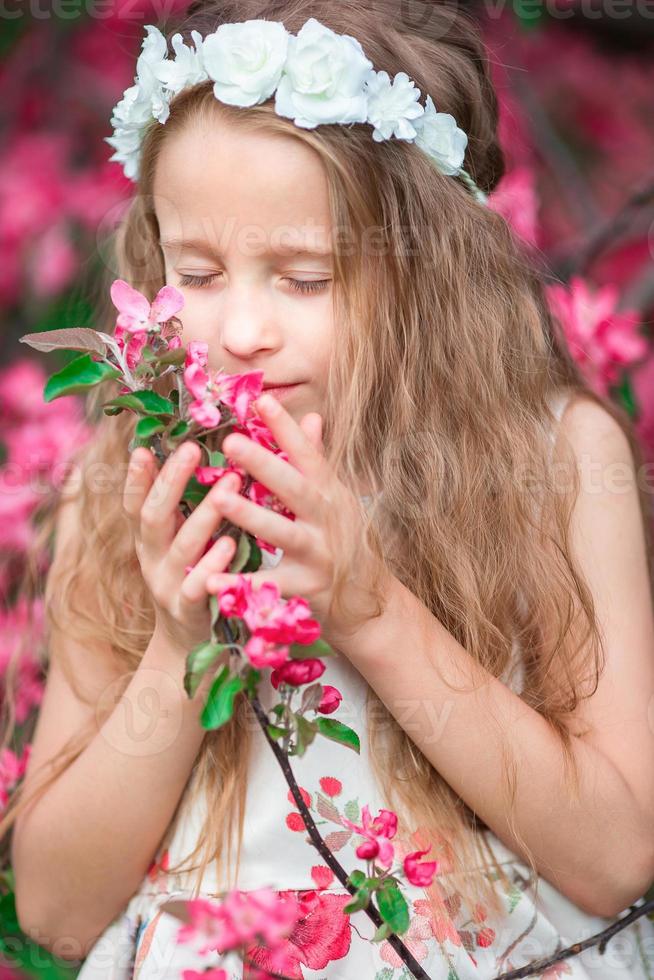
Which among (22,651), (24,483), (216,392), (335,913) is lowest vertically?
(22,651)

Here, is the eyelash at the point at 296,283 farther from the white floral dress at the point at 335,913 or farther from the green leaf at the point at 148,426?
the white floral dress at the point at 335,913

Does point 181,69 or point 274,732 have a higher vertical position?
point 181,69

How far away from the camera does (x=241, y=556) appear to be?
0.91 meters

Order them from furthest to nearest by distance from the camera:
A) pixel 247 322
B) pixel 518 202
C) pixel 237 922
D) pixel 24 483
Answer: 1. pixel 24 483
2. pixel 518 202
3. pixel 247 322
4. pixel 237 922

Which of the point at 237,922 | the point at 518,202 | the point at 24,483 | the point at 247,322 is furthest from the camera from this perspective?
the point at 24,483

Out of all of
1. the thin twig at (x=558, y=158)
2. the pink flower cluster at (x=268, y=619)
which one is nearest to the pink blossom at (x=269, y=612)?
the pink flower cluster at (x=268, y=619)

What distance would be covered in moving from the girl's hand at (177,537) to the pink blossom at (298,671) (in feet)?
0.33

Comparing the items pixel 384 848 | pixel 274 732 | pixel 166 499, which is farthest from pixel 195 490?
pixel 384 848

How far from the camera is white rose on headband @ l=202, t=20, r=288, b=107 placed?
1.14 meters

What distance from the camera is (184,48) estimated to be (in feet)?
3.93

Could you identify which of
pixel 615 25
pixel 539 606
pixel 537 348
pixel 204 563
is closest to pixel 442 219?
pixel 537 348

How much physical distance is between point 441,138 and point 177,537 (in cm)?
59

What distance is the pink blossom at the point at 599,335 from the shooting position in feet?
5.72

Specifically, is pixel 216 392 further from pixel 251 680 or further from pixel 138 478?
pixel 251 680
